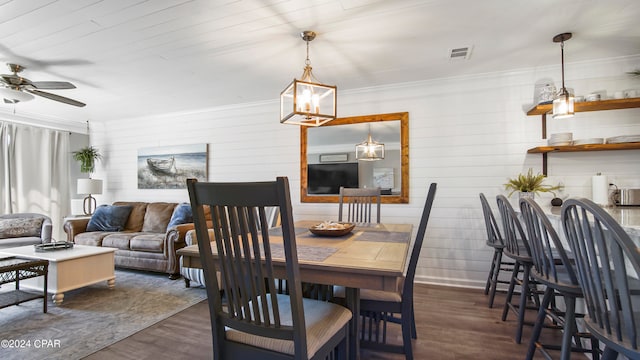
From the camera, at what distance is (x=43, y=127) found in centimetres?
539

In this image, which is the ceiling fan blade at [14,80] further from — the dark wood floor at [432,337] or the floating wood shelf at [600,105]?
the floating wood shelf at [600,105]

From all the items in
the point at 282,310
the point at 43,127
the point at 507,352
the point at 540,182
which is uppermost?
the point at 43,127

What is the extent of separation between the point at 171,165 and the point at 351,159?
318cm

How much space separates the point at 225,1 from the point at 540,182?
3.35 meters

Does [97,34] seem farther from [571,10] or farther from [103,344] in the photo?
[571,10]

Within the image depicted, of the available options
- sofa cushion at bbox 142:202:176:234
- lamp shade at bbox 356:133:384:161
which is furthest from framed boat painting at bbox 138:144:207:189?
lamp shade at bbox 356:133:384:161

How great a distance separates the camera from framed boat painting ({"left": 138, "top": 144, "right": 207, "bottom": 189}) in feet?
16.4

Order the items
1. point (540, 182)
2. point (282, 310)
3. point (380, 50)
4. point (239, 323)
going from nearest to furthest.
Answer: point (239, 323), point (282, 310), point (380, 50), point (540, 182)

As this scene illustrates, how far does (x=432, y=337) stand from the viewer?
7.55 feet

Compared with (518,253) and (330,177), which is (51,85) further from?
(518,253)

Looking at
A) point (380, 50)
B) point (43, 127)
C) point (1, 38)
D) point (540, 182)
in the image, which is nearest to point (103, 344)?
point (1, 38)

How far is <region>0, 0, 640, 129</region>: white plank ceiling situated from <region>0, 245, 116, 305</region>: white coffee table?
6.47ft

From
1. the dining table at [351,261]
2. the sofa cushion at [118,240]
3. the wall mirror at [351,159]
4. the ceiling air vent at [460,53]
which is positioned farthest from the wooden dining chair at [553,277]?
the sofa cushion at [118,240]

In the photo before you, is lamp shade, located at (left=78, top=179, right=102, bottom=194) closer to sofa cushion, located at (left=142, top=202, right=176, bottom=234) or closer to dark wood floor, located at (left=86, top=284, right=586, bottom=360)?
sofa cushion, located at (left=142, top=202, right=176, bottom=234)
